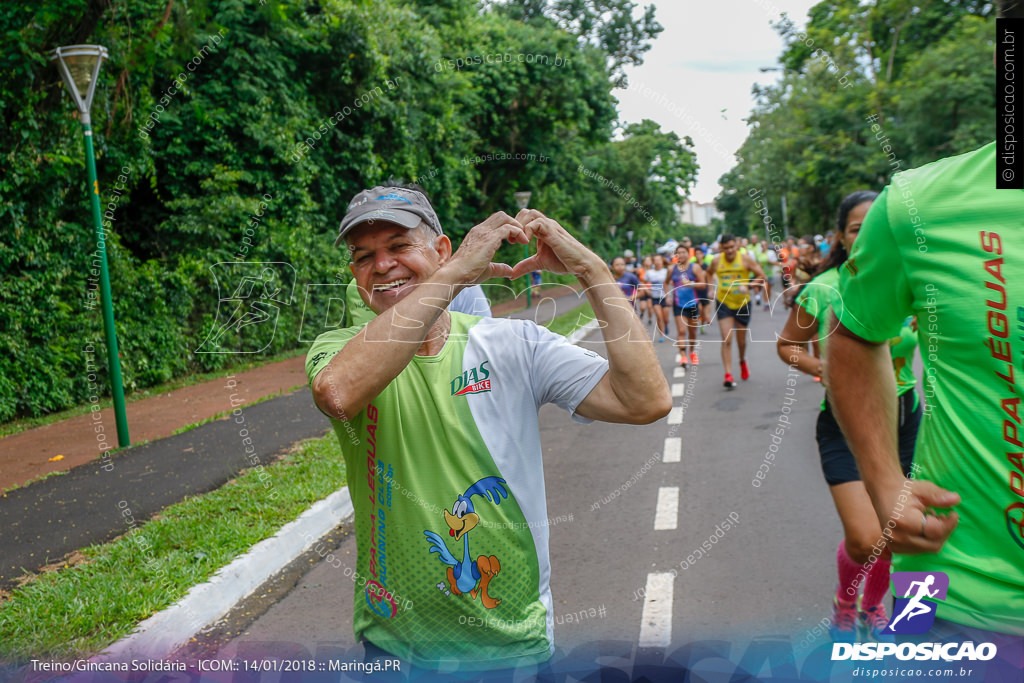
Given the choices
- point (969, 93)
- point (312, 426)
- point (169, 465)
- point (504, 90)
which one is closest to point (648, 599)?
point (169, 465)

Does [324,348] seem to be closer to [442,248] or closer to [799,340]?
[442,248]

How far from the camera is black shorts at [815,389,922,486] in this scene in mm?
3461

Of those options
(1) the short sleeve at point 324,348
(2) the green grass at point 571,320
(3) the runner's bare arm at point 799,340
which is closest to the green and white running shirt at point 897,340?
(3) the runner's bare arm at point 799,340

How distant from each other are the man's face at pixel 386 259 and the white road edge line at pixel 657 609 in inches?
89.6

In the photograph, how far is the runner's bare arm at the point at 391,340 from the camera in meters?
1.62

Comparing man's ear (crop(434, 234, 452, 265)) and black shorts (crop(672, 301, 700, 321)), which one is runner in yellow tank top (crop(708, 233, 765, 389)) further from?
man's ear (crop(434, 234, 452, 265))

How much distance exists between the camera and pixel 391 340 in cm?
163

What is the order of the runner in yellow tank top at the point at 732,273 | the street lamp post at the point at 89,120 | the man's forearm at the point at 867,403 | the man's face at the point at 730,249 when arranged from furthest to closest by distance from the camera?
the man's face at the point at 730,249 < the runner in yellow tank top at the point at 732,273 < the street lamp post at the point at 89,120 < the man's forearm at the point at 867,403

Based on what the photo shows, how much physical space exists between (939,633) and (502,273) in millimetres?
1093

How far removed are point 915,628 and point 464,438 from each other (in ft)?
3.14

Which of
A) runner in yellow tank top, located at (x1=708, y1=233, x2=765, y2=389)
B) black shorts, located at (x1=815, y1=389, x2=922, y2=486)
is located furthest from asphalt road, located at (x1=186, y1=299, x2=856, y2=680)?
runner in yellow tank top, located at (x1=708, y1=233, x2=765, y2=389)

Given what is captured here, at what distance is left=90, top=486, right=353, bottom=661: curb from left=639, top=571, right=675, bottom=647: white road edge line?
2.04 m

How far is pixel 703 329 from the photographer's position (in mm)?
12312

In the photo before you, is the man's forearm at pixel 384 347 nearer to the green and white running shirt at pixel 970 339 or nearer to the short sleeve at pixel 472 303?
the short sleeve at pixel 472 303
